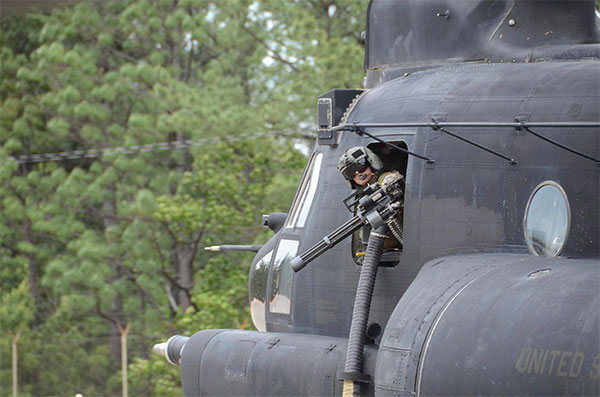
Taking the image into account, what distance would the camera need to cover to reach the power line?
81.9 ft

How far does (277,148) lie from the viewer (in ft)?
82.4

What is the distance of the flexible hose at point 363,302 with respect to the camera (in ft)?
24.1

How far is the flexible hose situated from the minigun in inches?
3.3

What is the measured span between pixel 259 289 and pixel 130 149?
18357 millimetres

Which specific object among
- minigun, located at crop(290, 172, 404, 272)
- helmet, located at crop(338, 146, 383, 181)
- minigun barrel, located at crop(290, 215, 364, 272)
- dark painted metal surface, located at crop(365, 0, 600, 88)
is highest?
dark painted metal surface, located at crop(365, 0, 600, 88)

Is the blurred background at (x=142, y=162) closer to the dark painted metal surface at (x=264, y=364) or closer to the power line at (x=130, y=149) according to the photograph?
the power line at (x=130, y=149)

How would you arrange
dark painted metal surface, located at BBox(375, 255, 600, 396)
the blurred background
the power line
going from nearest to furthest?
dark painted metal surface, located at BBox(375, 255, 600, 396)
the blurred background
the power line

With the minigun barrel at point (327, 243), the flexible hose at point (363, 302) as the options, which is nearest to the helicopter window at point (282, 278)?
the minigun barrel at point (327, 243)

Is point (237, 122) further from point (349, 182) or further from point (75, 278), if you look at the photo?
point (349, 182)

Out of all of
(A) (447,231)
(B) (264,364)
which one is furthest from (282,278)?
(A) (447,231)

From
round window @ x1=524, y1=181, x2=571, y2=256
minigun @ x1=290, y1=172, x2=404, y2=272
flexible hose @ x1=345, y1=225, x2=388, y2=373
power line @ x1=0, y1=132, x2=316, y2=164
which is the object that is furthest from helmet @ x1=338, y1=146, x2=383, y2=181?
power line @ x1=0, y1=132, x2=316, y2=164

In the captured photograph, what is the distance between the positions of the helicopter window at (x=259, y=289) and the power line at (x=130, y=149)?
1445 cm

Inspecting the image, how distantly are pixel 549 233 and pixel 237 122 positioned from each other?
1836cm

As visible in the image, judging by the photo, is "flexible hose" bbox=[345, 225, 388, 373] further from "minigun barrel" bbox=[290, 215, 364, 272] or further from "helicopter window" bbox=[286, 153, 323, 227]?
"helicopter window" bbox=[286, 153, 323, 227]
